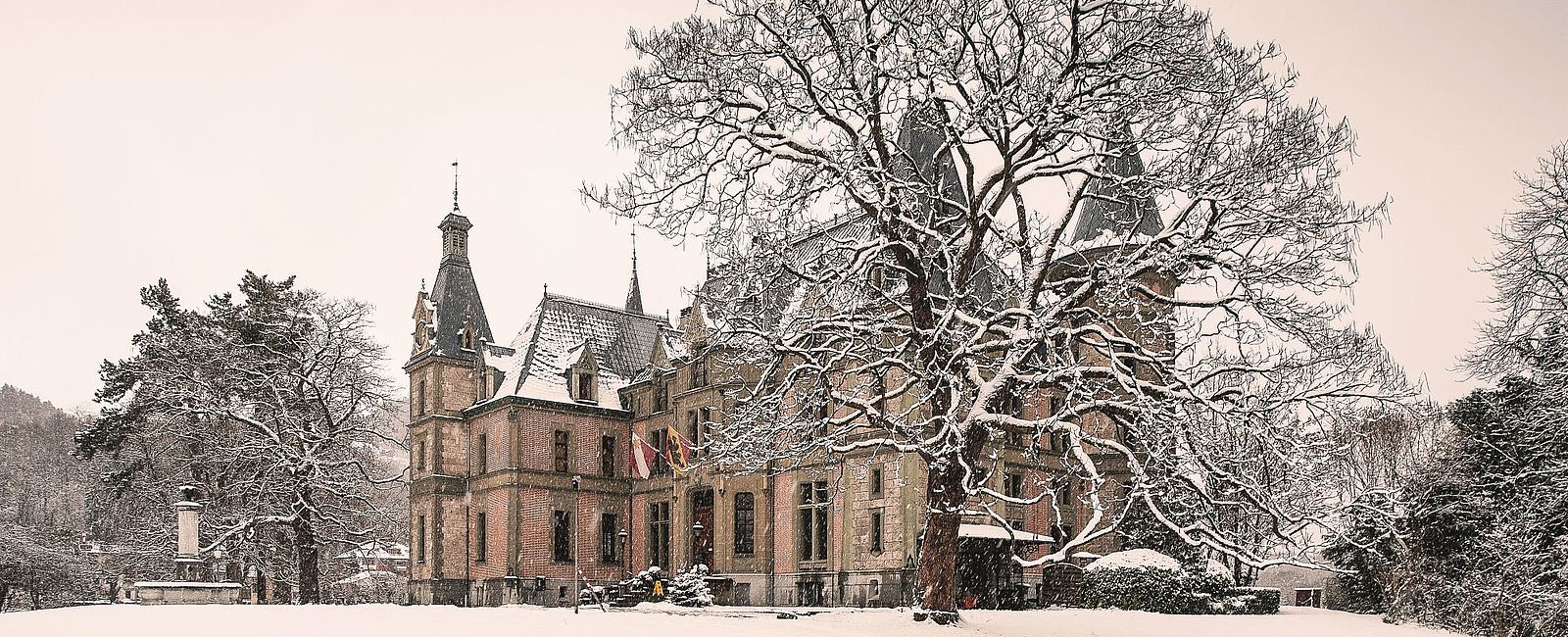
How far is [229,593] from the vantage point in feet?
100

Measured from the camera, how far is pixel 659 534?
46812 millimetres

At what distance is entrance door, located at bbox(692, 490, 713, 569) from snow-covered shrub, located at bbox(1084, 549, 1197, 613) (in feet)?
55.0

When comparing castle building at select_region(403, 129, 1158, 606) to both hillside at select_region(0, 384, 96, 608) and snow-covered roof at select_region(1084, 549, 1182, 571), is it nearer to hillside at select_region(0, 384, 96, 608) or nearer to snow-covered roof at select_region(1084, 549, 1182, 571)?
snow-covered roof at select_region(1084, 549, 1182, 571)

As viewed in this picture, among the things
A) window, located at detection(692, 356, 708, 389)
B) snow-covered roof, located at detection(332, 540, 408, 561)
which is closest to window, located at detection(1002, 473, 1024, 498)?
window, located at detection(692, 356, 708, 389)

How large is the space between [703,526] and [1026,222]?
26652 millimetres

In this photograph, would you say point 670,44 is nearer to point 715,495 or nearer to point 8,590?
point 715,495

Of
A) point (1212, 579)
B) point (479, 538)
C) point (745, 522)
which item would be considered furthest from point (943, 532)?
point (479, 538)

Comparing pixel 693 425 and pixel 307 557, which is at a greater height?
pixel 693 425

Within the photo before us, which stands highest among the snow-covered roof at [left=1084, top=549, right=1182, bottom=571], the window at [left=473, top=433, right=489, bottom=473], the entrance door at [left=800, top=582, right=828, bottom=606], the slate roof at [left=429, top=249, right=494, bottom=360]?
the slate roof at [left=429, top=249, right=494, bottom=360]

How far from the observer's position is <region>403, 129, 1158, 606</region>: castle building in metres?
39.6

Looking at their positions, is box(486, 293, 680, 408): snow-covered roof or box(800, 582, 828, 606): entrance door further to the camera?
box(486, 293, 680, 408): snow-covered roof

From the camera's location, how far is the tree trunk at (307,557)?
41.1 metres

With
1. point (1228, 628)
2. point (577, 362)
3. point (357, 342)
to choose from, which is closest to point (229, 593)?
point (357, 342)

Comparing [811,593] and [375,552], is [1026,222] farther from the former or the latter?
[375,552]
